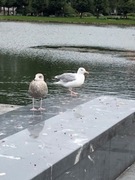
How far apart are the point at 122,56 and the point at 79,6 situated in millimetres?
95620

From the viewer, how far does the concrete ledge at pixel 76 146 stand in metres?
5.56

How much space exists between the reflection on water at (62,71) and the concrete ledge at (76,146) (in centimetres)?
215

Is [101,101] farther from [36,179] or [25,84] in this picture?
[25,84]

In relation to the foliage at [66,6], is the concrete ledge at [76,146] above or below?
above

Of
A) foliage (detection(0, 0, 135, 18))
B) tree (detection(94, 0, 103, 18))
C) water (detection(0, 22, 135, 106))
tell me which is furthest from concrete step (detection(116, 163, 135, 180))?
tree (detection(94, 0, 103, 18))

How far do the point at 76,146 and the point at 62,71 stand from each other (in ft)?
71.6

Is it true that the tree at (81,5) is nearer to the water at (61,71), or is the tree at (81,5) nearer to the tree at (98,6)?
the tree at (98,6)

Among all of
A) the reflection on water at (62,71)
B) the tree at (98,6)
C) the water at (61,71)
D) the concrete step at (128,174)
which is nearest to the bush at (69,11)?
the tree at (98,6)

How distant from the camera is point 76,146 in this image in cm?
621

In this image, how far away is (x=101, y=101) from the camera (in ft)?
30.3

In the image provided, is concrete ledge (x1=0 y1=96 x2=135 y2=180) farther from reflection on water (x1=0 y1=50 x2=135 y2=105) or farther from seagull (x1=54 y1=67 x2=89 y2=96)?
seagull (x1=54 y1=67 x2=89 y2=96)

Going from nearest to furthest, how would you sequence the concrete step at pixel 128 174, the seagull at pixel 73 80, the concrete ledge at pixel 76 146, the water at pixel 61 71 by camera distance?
1. the concrete ledge at pixel 76 146
2. the concrete step at pixel 128 174
3. the seagull at pixel 73 80
4. the water at pixel 61 71

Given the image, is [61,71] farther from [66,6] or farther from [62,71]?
[66,6]

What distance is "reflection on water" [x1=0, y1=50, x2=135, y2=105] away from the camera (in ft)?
66.9
